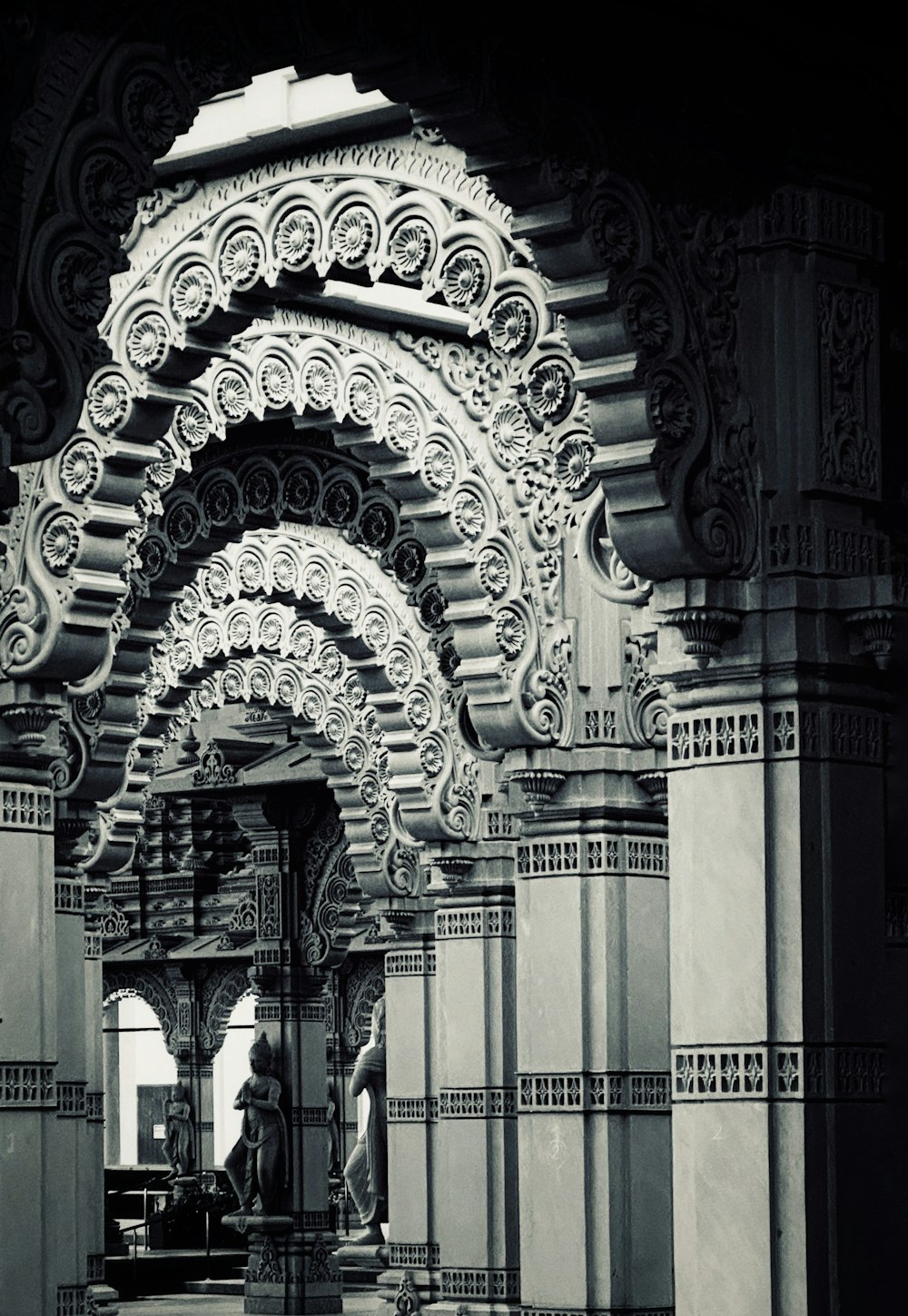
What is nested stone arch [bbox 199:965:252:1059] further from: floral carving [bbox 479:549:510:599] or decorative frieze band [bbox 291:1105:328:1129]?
floral carving [bbox 479:549:510:599]

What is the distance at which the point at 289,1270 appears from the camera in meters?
18.4

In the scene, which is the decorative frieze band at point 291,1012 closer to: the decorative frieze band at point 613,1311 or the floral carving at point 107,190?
the decorative frieze band at point 613,1311

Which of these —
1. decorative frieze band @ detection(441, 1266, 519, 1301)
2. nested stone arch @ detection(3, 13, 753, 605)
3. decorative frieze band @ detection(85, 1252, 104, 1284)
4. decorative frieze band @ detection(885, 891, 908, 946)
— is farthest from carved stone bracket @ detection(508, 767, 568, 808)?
decorative frieze band @ detection(85, 1252, 104, 1284)

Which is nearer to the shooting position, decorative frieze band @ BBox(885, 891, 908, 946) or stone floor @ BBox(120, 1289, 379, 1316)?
decorative frieze band @ BBox(885, 891, 908, 946)

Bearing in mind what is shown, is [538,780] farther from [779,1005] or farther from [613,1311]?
[779,1005]

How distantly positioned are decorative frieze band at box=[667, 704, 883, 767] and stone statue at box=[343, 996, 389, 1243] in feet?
46.5

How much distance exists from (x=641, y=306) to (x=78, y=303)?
5.00ft

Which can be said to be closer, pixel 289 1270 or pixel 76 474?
pixel 76 474

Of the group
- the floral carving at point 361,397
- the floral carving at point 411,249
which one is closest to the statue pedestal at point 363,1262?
the floral carving at point 361,397

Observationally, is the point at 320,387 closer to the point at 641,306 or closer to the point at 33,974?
the point at 33,974

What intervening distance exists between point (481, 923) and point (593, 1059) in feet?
12.9

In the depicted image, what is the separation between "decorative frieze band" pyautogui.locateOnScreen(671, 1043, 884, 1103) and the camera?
281 inches

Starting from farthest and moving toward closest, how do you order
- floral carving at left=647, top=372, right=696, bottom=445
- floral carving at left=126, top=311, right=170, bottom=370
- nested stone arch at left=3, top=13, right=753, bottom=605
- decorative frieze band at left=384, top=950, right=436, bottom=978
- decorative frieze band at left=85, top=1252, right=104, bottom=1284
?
1. decorative frieze band at left=384, top=950, right=436, bottom=978
2. decorative frieze band at left=85, top=1252, right=104, bottom=1284
3. floral carving at left=126, top=311, right=170, bottom=370
4. floral carving at left=647, top=372, right=696, bottom=445
5. nested stone arch at left=3, top=13, right=753, bottom=605

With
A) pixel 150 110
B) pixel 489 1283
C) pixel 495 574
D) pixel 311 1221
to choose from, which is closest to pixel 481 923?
pixel 489 1283
